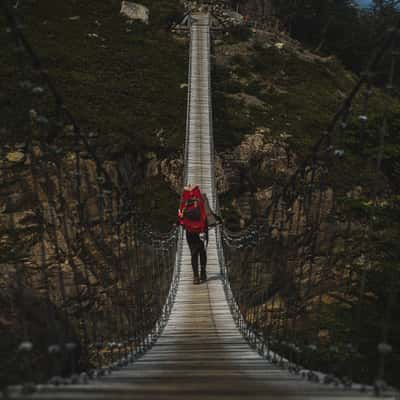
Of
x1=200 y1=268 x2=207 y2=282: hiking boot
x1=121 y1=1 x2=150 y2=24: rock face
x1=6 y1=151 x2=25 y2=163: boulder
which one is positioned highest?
x1=121 y1=1 x2=150 y2=24: rock face

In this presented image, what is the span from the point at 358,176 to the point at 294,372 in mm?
9862

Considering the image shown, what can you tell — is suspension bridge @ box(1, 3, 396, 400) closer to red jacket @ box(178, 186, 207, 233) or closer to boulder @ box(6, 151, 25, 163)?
red jacket @ box(178, 186, 207, 233)

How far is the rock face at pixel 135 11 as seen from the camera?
19359 millimetres

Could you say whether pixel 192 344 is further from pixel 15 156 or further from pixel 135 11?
pixel 135 11

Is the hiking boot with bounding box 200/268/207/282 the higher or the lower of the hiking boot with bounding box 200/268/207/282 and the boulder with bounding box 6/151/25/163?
the lower

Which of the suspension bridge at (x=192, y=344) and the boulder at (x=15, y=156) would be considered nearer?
the suspension bridge at (x=192, y=344)

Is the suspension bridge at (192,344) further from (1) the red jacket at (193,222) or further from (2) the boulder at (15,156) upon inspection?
(2) the boulder at (15,156)

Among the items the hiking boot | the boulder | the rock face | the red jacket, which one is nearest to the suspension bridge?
the hiking boot

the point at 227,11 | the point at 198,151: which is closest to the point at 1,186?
the point at 198,151

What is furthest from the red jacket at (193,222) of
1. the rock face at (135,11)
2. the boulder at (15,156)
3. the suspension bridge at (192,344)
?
the rock face at (135,11)

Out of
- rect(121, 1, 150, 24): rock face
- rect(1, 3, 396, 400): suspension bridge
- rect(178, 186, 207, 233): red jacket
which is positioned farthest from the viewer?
rect(121, 1, 150, 24): rock face

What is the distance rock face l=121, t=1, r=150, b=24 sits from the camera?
19.4 metres

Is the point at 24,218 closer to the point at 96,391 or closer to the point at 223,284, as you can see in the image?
the point at 223,284

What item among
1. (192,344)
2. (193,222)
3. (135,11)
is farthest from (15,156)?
(135,11)
